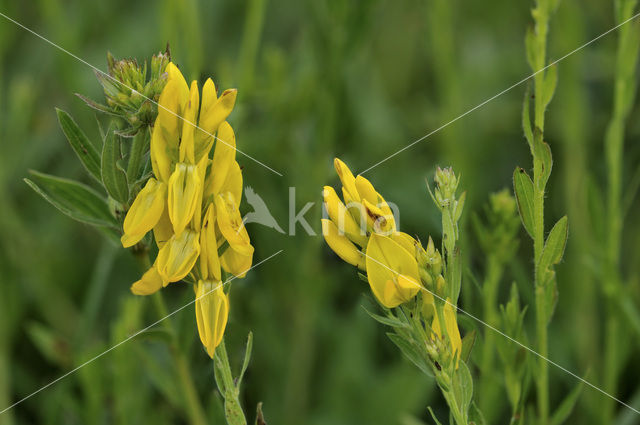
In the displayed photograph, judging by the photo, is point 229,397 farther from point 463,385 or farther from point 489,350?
point 489,350

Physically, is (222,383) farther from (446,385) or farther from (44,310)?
(44,310)

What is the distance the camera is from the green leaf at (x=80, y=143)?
0.56 meters

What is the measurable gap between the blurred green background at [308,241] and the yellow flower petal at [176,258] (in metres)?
0.37

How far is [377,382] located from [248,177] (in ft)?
1.39

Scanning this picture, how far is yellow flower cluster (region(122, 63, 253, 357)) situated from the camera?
46cm

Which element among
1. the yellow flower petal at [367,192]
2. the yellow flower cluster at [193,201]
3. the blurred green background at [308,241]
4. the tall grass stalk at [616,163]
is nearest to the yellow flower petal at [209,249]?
the yellow flower cluster at [193,201]

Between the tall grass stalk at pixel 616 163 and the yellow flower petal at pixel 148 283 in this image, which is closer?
the yellow flower petal at pixel 148 283

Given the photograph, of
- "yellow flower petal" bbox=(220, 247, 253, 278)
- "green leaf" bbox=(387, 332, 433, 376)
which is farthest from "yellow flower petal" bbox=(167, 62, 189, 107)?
"green leaf" bbox=(387, 332, 433, 376)

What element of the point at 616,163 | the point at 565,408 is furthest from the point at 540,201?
the point at 616,163

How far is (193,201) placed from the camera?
457 mm

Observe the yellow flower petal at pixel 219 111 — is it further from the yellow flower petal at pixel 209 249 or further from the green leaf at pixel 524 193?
the green leaf at pixel 524 193

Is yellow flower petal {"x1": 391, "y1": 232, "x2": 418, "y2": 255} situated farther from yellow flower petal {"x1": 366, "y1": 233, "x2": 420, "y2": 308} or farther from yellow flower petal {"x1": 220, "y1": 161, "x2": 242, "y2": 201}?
yellow flower petal {"x1": 220, "y1": 161, "x2": 242, "y2": 201}

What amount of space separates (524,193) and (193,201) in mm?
258

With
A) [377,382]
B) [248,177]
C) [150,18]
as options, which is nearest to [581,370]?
[377,382]
